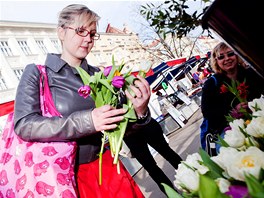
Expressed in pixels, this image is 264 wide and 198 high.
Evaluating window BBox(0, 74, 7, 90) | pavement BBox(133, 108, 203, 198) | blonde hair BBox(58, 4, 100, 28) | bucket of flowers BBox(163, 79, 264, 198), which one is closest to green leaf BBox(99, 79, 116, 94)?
blonde hair BBox(58, 4, 100, 28)

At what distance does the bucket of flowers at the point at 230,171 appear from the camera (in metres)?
0.44

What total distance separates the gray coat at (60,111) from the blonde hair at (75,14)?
0.66 ft

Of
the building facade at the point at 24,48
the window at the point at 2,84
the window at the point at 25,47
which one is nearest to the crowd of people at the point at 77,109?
the building facade at the point at 24,48

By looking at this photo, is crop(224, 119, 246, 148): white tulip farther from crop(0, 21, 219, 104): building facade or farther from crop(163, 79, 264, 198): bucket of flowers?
crop(0, 21, 219, 104): building facade

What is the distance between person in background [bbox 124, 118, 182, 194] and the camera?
9.39 ft

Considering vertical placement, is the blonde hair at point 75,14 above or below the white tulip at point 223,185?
above

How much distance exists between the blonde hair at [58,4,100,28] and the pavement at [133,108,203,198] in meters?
2.89

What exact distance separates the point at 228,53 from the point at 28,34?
3261 centimetres

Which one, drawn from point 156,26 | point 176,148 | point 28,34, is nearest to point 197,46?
point 28,34

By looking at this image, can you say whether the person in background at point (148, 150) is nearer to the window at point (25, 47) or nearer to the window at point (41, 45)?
the window at point (25, 47)

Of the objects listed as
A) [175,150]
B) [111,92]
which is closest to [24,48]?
[175,150]

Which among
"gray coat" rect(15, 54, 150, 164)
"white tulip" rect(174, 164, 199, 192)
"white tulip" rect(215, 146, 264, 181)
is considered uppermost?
"white tulip" rect(215, 146, 264, 181)

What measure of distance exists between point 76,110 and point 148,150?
1663mm

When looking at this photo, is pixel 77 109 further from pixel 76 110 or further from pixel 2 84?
pixel 2 84
